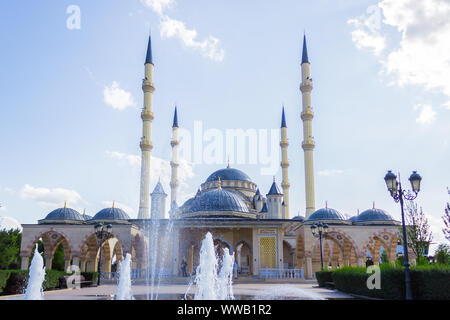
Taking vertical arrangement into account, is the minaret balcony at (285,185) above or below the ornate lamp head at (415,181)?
above

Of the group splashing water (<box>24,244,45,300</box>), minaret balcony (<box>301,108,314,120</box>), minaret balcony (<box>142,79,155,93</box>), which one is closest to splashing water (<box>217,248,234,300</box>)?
splashing water (<box>24,244,45,300</box>)

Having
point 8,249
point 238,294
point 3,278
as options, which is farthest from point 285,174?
point 3,278

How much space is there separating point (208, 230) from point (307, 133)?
34.8 feet

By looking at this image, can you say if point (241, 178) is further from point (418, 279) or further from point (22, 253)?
point (418, 279)

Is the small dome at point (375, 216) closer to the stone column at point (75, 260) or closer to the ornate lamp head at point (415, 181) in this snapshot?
the stone column at point (75, 260)

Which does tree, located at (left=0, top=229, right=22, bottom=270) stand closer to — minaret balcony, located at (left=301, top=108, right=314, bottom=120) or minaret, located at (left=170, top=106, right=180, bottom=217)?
minaret, located at (left=170, top=106, right=180, bottom=217)

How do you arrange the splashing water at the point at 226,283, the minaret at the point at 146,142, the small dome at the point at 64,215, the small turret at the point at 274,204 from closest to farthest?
the splashing water at the point at 226,283
the small dome at the point at 64,215
the minaret at the point at 146,142
the small turret at the point at 274,204

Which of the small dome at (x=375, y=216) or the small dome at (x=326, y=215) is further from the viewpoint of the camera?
the small dome at (x=375, y=216)

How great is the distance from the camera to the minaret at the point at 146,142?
1113 inches

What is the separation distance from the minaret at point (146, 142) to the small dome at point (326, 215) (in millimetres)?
11379

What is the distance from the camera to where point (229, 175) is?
38969 mm

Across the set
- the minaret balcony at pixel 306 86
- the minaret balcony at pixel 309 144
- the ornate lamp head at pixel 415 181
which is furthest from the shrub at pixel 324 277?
the minaret balcony at pixel 306 86

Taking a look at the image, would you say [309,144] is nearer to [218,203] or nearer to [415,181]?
[218,203]

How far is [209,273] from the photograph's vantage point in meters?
9.32
